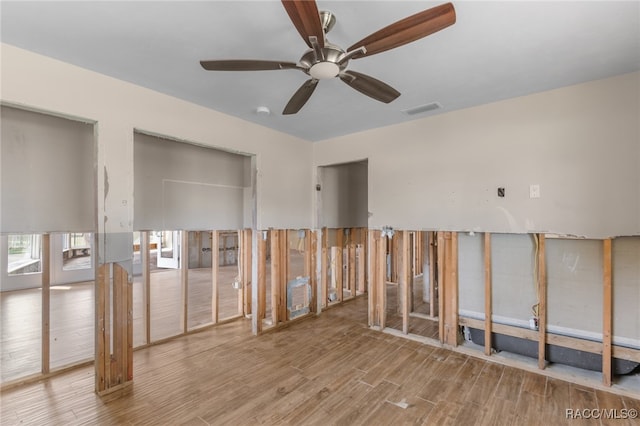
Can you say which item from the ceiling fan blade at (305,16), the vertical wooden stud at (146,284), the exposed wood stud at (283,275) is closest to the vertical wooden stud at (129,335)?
the vertical wooden stud at (146,284)

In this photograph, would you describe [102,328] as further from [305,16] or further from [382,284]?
[382,284]

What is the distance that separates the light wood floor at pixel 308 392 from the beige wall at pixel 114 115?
1.19 meters

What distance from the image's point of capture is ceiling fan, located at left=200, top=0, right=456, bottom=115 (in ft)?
4.23

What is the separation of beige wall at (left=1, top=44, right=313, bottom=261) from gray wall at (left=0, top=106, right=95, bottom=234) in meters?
0.36

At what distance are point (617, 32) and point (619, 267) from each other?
189cm

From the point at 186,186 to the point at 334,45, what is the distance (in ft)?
8.50

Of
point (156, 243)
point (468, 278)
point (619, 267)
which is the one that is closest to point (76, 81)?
point (468, 278)

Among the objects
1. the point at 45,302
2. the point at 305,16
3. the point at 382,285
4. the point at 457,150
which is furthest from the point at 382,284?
the point at 45,302

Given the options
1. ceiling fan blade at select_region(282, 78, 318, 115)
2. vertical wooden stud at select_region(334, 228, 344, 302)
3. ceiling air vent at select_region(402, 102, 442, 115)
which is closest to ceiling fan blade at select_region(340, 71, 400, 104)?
ceiling fan blade at select_region(282, 78, 318, 115)

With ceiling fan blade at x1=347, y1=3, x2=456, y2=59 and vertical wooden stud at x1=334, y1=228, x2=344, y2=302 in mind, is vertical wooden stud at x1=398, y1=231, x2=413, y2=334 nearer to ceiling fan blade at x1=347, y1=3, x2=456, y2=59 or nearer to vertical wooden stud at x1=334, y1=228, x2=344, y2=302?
vertical wooden stud at x1=334, y1=228, x2=344, y2=302

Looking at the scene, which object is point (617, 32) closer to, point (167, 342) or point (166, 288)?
point (167, 342)

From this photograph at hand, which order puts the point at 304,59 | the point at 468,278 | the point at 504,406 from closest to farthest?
1. the point at 304,59
2. the point at 504,406
3. the point at 468,278

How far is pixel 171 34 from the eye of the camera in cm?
189

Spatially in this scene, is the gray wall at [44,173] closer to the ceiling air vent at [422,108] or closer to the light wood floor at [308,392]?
the light wood floor at [308,392]
